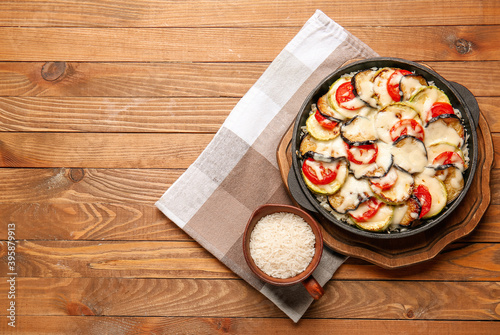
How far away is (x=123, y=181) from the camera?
2398 mm

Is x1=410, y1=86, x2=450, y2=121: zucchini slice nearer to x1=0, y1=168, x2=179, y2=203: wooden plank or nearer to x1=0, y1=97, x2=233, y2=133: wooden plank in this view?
x1=0, y1=97, x2=233, y2=133: wooden plank

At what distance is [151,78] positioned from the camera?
245 cm

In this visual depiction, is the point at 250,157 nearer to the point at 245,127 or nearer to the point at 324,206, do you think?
the point at 245,127

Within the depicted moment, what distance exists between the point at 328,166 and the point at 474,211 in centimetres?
87

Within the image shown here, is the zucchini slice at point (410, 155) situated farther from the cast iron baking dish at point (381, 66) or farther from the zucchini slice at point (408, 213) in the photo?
the cast iron baking dish at point (381, 66)

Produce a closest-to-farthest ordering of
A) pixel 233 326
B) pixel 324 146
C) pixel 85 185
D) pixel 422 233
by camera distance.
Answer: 1. pixel 324 146
2. pixel 422 233
3. pixel 233 326
4. pixel 85 185

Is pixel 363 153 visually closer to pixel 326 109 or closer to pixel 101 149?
pixel 326 109

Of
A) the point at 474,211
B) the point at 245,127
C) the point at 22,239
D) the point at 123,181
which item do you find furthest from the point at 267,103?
the point at 22,239

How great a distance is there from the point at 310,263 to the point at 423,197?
2.25ft

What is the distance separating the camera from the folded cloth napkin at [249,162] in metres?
2.30

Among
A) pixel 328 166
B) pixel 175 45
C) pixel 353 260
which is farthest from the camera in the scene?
pixel 175 45

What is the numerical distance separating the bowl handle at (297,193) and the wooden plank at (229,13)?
1.04m

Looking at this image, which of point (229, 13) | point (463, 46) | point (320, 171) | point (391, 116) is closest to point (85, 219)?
point (320, 171)

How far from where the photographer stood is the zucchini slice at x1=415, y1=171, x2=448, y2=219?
76.7 inches
